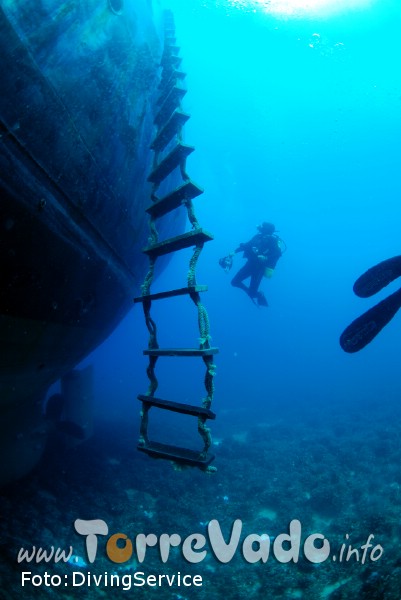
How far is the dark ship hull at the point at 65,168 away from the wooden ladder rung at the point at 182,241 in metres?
0.93

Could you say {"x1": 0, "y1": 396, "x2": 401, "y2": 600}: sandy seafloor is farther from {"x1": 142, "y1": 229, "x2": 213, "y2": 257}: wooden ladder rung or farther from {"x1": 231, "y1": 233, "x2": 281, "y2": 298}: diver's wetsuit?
{"x1": 231, "y1": 233, "x2": 281, "y2": 298}: diver's wetsuit

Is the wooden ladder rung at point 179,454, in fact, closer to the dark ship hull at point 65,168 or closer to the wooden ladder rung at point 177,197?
the dark ship hull at point 65,168

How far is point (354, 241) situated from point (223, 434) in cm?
9274

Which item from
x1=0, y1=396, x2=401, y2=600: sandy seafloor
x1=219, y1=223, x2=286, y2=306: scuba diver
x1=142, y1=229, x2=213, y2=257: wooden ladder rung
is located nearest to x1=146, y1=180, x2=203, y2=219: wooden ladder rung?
x1=142, y1=229, x2=213, y2=257: wooden ladder rung

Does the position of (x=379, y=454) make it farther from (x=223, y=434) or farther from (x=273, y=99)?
(x=273, y=99)

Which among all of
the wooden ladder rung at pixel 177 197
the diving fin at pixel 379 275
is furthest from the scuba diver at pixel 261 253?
the diving fin at pixel 379 275

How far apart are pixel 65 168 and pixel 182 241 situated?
1.39 m

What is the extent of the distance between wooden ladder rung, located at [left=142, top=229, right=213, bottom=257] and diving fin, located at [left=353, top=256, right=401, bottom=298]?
61.5 inches

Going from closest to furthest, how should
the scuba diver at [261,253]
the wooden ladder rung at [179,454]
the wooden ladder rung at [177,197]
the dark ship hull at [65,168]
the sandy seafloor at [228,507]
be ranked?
the dark ship hull at [65,168], the wooden ladder rung at [179,454], the wooden ladder rung at [177,197], the sandy seafloor at [228,507], the scuba diver at [261,253]

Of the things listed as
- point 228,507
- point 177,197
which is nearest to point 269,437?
point 228,507

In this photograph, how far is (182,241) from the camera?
3.50 m

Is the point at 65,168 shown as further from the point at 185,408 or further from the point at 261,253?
the point at 261,253

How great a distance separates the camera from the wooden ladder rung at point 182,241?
326 centimetres

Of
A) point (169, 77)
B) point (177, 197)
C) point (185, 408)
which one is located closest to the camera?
point (185, 408)
